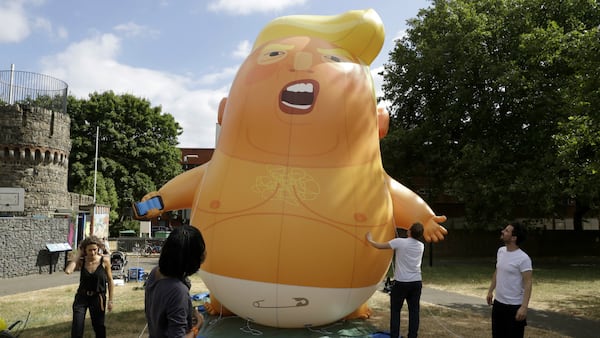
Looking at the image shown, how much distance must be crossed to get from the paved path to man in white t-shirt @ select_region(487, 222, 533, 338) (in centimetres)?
352

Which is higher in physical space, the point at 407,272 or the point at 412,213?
the point at 412,213

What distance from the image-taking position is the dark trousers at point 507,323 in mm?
4688

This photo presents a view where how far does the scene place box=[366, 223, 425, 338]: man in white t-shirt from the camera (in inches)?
231

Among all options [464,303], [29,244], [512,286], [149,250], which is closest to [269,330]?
[512,286]

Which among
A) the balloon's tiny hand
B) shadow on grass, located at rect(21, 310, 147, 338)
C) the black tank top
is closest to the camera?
the black tank top

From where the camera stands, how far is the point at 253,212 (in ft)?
18.9

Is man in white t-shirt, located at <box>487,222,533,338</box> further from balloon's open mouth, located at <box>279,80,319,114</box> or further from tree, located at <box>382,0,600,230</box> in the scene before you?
tree, located at <box>382,0,600,230</box>

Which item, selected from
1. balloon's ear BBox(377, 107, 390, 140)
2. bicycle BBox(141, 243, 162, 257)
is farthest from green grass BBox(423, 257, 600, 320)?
bicycle BBox(141, 243, 162, 257)

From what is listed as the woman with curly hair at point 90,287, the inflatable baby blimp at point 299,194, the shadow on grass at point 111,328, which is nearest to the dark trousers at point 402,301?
the inflatable baby blimp at point 299,194

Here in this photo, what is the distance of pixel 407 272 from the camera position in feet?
19.3

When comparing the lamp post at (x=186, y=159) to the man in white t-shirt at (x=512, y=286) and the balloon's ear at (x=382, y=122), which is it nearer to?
the balloon's ear at (x=382, y=122)

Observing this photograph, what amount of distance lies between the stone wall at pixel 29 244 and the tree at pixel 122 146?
16.3 metres

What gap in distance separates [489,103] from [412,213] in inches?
586

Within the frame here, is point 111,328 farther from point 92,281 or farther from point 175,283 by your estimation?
point 175,283
